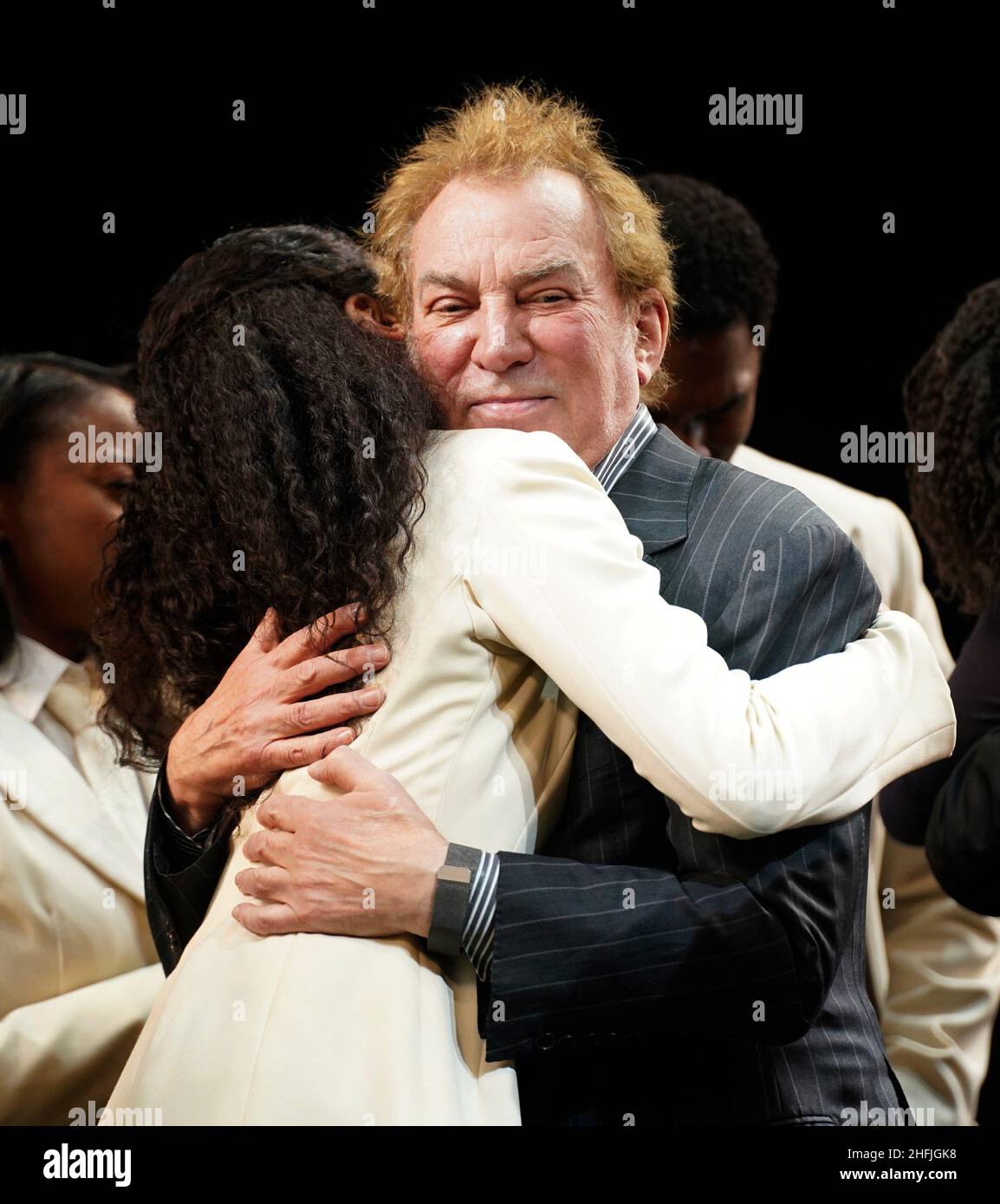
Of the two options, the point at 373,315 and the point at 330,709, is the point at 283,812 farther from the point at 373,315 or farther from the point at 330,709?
the point at 373,315

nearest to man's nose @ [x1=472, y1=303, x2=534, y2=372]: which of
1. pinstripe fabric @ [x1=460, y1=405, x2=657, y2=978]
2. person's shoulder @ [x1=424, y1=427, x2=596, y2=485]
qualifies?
person's shoulder @ [x1=424, y1=427, x2=596, y2=485]

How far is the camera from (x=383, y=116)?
3.14 metres

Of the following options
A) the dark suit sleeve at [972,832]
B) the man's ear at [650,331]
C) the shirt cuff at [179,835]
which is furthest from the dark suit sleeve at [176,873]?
the dark suit sleeve at [972,832]

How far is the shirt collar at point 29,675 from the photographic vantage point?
2625mm

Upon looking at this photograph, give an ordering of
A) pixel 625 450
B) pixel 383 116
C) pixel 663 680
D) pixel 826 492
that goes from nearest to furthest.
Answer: pixel 663 680 → pixel 625 450 → pixel 383 116 → pixel 826 492

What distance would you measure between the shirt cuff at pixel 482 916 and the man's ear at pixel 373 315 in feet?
2.38

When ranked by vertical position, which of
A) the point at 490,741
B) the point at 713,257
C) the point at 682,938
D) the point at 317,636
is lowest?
the point at 682,938

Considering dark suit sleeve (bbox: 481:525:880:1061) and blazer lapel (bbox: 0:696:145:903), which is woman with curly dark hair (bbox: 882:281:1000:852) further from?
blazer lapel (bbox: 0:696:145:903)

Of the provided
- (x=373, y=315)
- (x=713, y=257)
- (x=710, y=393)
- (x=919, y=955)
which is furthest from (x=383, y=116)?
(x=919, y=955)

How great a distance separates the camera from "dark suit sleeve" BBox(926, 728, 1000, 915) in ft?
7.28

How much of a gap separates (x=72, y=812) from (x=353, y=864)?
1.07 metres

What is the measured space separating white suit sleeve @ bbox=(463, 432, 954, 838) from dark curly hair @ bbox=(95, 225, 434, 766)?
0.14 meters

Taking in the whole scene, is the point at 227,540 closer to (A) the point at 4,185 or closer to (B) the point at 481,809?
(B) the point at 481,809

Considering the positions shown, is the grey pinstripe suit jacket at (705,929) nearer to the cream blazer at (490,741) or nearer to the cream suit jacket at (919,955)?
the cream blazer at (490,741)
